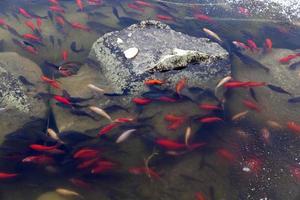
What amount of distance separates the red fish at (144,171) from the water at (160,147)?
0.01 meters

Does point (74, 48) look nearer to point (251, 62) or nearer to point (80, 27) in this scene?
point (80, 27)

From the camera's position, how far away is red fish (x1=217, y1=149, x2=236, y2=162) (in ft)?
16.6

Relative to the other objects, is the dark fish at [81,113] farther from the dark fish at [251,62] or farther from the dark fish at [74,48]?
the dark fish at [251,62]

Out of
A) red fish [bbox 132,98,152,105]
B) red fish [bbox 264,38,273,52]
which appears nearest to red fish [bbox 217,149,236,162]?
red fish [bbox 132,98,152,105]

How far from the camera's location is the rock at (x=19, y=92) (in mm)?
5059

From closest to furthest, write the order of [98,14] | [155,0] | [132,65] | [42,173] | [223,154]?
[42,173]
[223,154]
[132,65]
[98,14]
[155,0]

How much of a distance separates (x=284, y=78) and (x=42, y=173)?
404 centimetres

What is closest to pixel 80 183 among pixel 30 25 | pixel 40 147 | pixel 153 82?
pixel 40 147

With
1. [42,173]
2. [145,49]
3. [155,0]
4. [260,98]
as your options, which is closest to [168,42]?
[145,49]

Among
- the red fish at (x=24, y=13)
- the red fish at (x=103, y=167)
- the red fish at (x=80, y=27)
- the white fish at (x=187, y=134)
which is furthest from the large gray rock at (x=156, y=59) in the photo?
the red fish at (x=24, y=13)

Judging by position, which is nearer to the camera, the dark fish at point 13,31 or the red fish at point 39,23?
the dark fish at point 13,31

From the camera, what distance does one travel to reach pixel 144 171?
15.6 feet

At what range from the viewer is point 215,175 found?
4.88 metres

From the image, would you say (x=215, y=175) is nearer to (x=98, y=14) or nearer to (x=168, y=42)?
(x=168, y=42)
